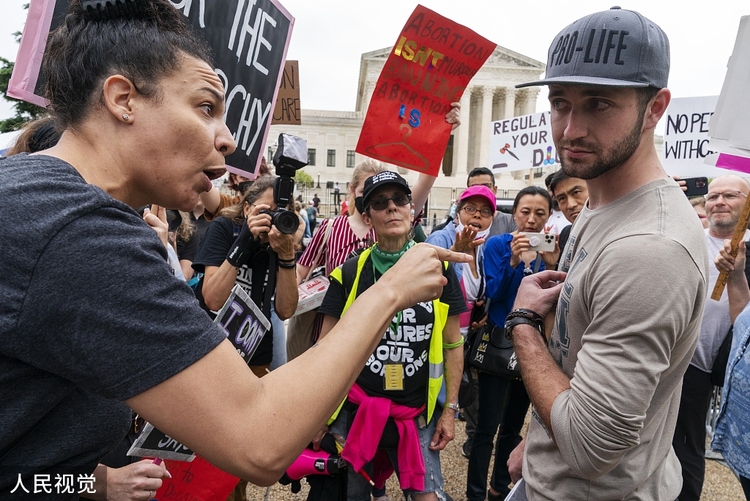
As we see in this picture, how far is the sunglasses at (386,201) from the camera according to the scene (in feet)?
9.73

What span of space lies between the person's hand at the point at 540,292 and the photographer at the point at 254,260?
4.81ft

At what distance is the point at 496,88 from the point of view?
164ft

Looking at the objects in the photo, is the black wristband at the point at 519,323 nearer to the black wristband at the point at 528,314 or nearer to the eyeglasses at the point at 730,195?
the black wristband at the point at 528,314

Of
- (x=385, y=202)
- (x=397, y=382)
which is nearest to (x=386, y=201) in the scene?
(x=385, y=202)

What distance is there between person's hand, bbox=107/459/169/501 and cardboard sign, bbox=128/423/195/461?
6.9 inches

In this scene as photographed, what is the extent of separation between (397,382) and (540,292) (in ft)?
3.88

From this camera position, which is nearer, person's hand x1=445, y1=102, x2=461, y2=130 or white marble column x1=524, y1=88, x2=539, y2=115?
person's hand x1=445, y1=102, x2=461, y2=130

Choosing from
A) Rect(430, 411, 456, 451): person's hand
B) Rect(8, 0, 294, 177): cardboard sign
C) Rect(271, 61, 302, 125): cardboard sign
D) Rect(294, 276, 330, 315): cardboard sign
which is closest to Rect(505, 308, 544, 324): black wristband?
Rect(430, 411, 456, 451): person's hand

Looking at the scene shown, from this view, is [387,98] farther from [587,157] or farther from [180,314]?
[180,314]

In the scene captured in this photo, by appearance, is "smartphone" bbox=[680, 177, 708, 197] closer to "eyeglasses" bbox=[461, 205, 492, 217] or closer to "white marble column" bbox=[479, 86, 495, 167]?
"eyeglasses" bbox=[461, 205, 492, 217]

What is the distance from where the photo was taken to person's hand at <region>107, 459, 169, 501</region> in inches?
63.3

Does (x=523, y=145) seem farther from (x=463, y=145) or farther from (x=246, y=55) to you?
(x=463, y=145)

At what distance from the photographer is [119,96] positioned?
111 cm

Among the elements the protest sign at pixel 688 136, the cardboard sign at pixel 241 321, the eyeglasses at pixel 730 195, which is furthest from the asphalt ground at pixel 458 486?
the protest sign at pixel 688 136
